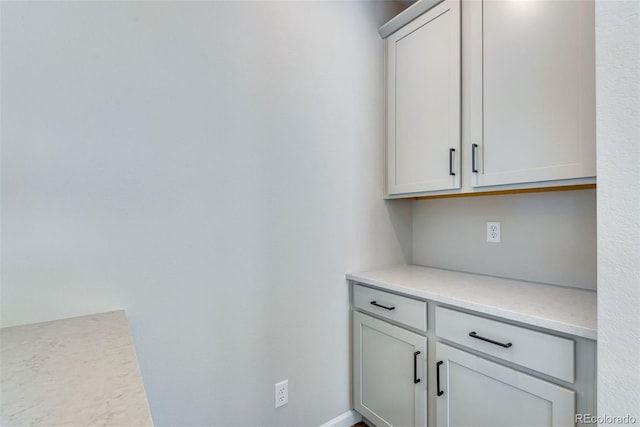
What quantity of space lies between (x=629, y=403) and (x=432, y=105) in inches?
54.4

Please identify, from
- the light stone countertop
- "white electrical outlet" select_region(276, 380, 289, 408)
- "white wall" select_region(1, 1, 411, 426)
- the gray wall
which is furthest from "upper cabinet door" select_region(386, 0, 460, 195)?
"white electrical outlet" select_region(276, 380, 289, 408)

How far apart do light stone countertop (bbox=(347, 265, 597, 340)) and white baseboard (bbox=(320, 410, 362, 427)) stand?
2.53ft

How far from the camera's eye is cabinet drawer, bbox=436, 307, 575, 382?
101 cm

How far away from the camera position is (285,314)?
1.58 m

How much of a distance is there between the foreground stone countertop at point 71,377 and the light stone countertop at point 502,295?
1.11 m

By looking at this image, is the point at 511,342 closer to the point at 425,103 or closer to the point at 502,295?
the point at 502,295

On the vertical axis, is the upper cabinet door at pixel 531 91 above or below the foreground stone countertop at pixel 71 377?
above

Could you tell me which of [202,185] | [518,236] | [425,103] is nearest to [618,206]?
[518,236]

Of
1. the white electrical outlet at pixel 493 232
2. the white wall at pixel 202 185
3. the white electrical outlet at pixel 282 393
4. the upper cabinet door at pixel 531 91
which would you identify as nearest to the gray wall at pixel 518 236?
the white electrical outlet at pixel 493 232

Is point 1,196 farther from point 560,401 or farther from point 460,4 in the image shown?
point 460,4

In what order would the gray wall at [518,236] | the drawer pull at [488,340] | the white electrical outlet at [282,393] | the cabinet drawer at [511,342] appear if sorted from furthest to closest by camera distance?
the white electrical outlet at [282,393]
the gray wall at [518,236]
the drawer pull at [488,340]
the cabinet drawer at [511,342]

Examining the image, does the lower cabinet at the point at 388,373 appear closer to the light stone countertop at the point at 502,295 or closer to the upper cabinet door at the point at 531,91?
the light stone countertop at the point at 502,295

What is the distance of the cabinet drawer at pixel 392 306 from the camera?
1.43 meters

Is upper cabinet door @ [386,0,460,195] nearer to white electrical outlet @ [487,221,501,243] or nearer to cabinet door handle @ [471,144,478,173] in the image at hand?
cabinet door handle @ [471,144,478,173]
